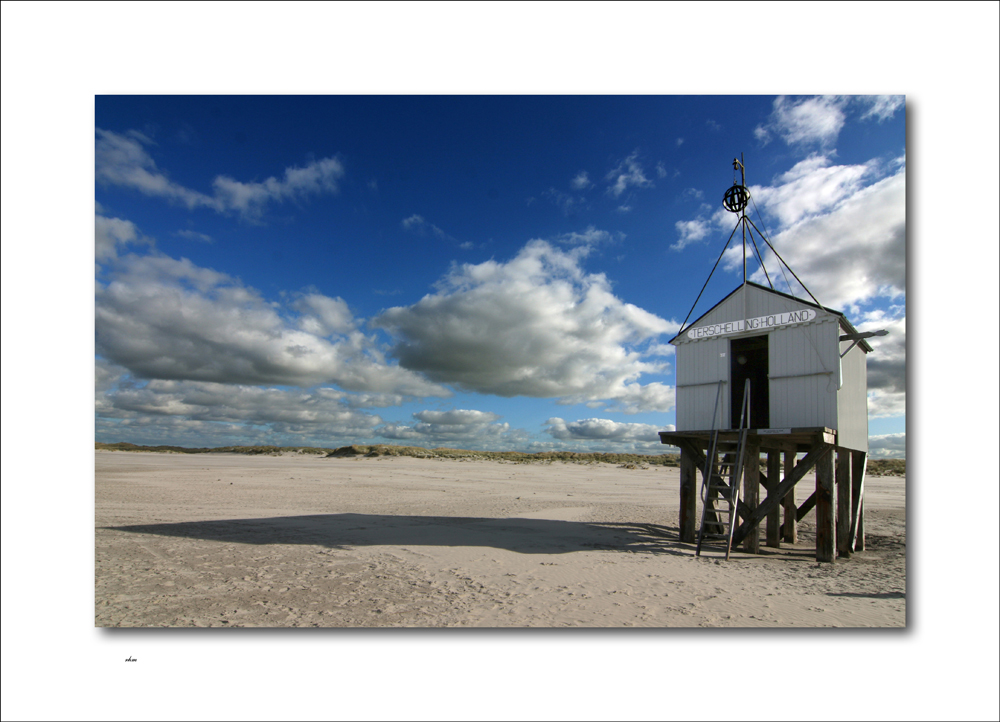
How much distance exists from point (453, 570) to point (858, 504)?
37.1 feet

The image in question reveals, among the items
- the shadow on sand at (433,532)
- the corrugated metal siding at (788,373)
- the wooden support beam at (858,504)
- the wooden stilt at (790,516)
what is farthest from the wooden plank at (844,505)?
the shadow on sand at (433,532)

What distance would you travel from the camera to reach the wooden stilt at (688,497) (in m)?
13.6

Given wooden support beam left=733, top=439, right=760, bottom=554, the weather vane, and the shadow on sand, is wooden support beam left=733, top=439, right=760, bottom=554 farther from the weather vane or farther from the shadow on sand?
the weather vane

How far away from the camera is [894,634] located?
6977 millimetres

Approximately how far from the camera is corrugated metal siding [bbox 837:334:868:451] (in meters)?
11.2

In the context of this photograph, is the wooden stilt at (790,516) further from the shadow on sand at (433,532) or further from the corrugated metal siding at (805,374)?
the corrugated metal siding at (805,374)

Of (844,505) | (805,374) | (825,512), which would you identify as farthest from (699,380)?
(844,505)

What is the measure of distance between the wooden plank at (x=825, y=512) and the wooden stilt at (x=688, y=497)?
2.83 metres

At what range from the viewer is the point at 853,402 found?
12.2m

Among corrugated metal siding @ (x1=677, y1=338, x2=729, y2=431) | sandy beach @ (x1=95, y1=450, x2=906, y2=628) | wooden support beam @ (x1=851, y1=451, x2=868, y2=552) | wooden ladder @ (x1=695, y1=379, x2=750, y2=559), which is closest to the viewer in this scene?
sandy beach @ (x1=95, y1=450, x2=906, y2=628)

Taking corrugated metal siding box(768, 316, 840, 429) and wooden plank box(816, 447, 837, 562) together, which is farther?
wooden plank box(816, 447, 837, 562)

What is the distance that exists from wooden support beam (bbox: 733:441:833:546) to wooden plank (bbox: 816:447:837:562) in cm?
32

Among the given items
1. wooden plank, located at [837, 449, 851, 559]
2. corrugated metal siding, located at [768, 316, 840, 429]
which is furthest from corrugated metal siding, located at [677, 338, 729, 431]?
wooden plank, located at [837, 449, 851, 559]

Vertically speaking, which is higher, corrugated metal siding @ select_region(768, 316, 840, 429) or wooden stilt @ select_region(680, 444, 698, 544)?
corrugated metal siding @ select_region(768, 316, 840, 429)
